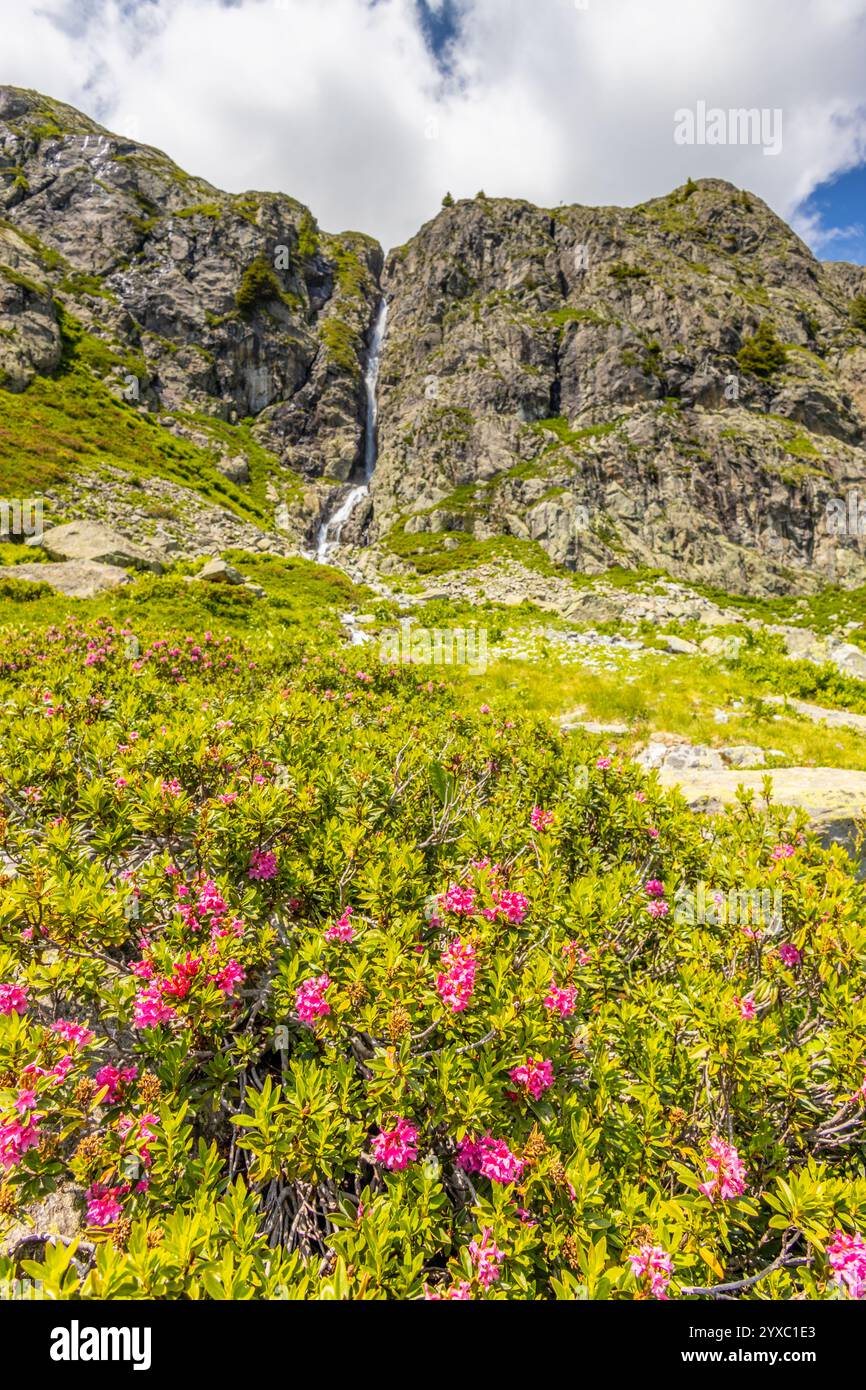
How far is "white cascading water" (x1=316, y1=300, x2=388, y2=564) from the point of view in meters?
65.0

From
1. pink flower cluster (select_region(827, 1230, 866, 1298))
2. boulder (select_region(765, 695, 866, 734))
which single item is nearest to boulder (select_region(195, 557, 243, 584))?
boulder (select_region(765, 695, 866, 734))

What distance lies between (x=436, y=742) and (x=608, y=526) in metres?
55.8

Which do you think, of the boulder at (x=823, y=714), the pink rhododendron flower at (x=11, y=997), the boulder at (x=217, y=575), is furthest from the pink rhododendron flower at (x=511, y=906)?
the boulder at (x=217, y=575)

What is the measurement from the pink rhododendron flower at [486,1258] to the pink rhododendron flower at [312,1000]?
104cm

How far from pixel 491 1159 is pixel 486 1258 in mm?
317

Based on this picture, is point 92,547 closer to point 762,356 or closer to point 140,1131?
point 140,1131

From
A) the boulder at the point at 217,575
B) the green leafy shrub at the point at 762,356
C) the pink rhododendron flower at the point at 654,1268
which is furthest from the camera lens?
the green leafy shrub at the point at 762,356

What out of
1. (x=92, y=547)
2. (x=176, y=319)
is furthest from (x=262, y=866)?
(x=176, y=319)

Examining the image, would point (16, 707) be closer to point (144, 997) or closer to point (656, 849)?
point (144, 997)

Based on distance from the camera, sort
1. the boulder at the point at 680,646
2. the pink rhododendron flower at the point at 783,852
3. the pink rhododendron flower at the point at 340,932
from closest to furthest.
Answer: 1. the pink rhododendron flower at the point at 340,932
2. the pink rhododendron flower at the point at 783,852
3. the boulder at the point at 680,646

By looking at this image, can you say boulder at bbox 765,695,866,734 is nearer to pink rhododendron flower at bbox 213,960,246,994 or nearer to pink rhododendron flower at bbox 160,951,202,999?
pink rhododendron flower at bbox 213,960,246,994

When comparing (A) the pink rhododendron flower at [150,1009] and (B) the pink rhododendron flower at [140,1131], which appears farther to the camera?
(A) the pink rhododendron flower at [150,1009]

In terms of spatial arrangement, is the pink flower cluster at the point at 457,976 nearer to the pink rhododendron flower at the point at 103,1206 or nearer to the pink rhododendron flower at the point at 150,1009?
the pink rhododendron flower at the point at 150,1009

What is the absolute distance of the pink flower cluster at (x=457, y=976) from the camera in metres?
2.60
